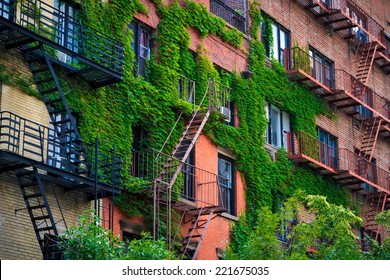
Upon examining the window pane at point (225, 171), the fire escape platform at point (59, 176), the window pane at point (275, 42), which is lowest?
the fire escape platform at point (59, 176)

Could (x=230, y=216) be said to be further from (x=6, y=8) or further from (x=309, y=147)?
(x=6, y=8)

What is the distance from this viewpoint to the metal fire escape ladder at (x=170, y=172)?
32906 mm

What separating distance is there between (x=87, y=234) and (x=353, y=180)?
21.1 m

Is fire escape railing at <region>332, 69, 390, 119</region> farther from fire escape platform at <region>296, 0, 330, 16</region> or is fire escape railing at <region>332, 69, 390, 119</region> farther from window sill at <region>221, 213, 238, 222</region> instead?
window sill at <region>221, 213, 238, 222</region>

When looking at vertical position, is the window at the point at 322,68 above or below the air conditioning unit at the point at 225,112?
above

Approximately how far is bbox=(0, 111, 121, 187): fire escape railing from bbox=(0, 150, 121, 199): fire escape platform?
0.09 metres

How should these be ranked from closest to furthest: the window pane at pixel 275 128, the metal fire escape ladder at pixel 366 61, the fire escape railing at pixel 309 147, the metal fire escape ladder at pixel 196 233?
1. the metal fire escape ladder at pixel 196 233
2. the window pane at pixel 275 128
3. the fire escape railing at pixel 309 147
4. the metal fire escape ladder at pixel 366 61

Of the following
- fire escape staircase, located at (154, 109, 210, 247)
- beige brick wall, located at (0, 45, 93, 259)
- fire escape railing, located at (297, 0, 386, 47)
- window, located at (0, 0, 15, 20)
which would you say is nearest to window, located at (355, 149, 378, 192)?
fire escape railing, located at (297, 0, 386, 47)

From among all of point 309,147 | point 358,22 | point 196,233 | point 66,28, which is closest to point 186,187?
point 196,233

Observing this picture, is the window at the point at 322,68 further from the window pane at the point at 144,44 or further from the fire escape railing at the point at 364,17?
the window pane at the point at 144,44

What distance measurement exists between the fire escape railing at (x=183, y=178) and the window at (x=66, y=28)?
4053mm

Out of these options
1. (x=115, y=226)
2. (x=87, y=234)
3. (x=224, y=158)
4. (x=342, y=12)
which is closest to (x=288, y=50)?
(x=342, y=12)

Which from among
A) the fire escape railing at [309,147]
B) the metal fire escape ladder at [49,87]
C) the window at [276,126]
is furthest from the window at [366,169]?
the metal fire escape ladder at [49,87]

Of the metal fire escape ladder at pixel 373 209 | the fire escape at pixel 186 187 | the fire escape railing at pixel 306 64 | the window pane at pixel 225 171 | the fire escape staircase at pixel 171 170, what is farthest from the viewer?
the metal fire escape ladder at pixel 373 209
